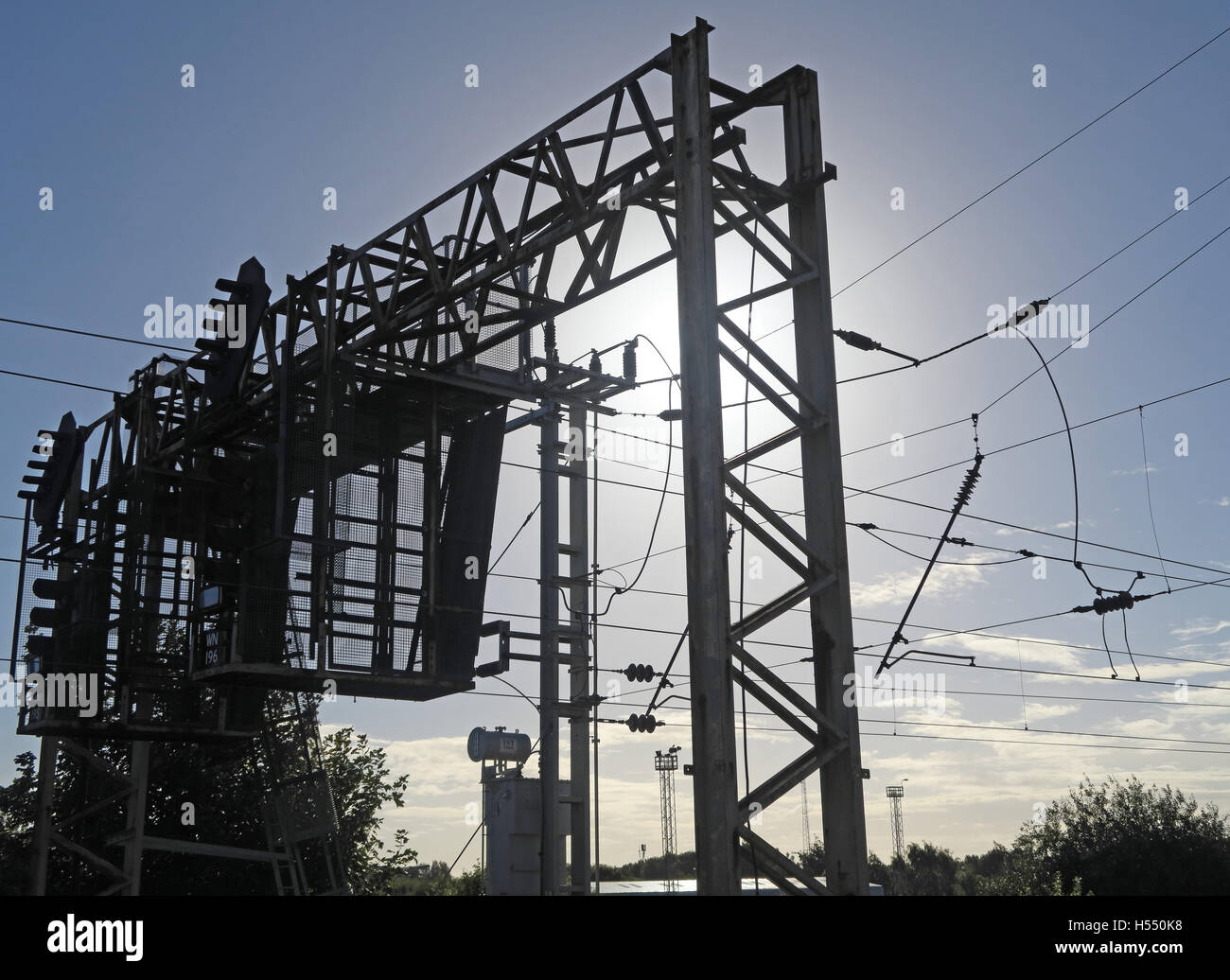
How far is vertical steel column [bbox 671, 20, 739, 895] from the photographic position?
840cm

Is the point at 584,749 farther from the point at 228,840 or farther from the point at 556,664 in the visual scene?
the point at 228,840

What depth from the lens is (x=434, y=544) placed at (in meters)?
16.2

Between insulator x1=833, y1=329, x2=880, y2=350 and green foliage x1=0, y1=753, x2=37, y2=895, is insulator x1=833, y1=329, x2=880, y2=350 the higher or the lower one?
the higher one

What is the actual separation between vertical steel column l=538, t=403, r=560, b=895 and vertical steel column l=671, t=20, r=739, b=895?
9195 mm

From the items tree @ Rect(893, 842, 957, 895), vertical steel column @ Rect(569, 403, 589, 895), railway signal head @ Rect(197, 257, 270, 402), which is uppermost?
railway signal head @ Rect(197, 257, 270, 402)

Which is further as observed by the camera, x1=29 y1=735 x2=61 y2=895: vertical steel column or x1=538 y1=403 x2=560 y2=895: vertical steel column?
x1=29 y1=735 x2=61 y2=895: vertical steel column

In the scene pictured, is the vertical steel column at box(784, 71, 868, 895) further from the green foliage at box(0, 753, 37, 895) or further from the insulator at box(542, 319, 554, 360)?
the green foliage at box(0, 753, 37, 895)

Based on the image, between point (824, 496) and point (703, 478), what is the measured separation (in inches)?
50.0

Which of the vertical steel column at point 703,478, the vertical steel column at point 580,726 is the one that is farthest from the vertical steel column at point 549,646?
the vertical steel column at point 703,478

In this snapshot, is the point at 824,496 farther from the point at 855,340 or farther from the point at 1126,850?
the point at 1126,850

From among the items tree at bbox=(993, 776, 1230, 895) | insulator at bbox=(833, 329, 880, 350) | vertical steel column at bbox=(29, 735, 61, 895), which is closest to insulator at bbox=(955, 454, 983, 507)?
insulator at bbox=(833, 329, 880, 350)

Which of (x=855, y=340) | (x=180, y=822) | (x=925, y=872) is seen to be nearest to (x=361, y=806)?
(x=180, y=822)
